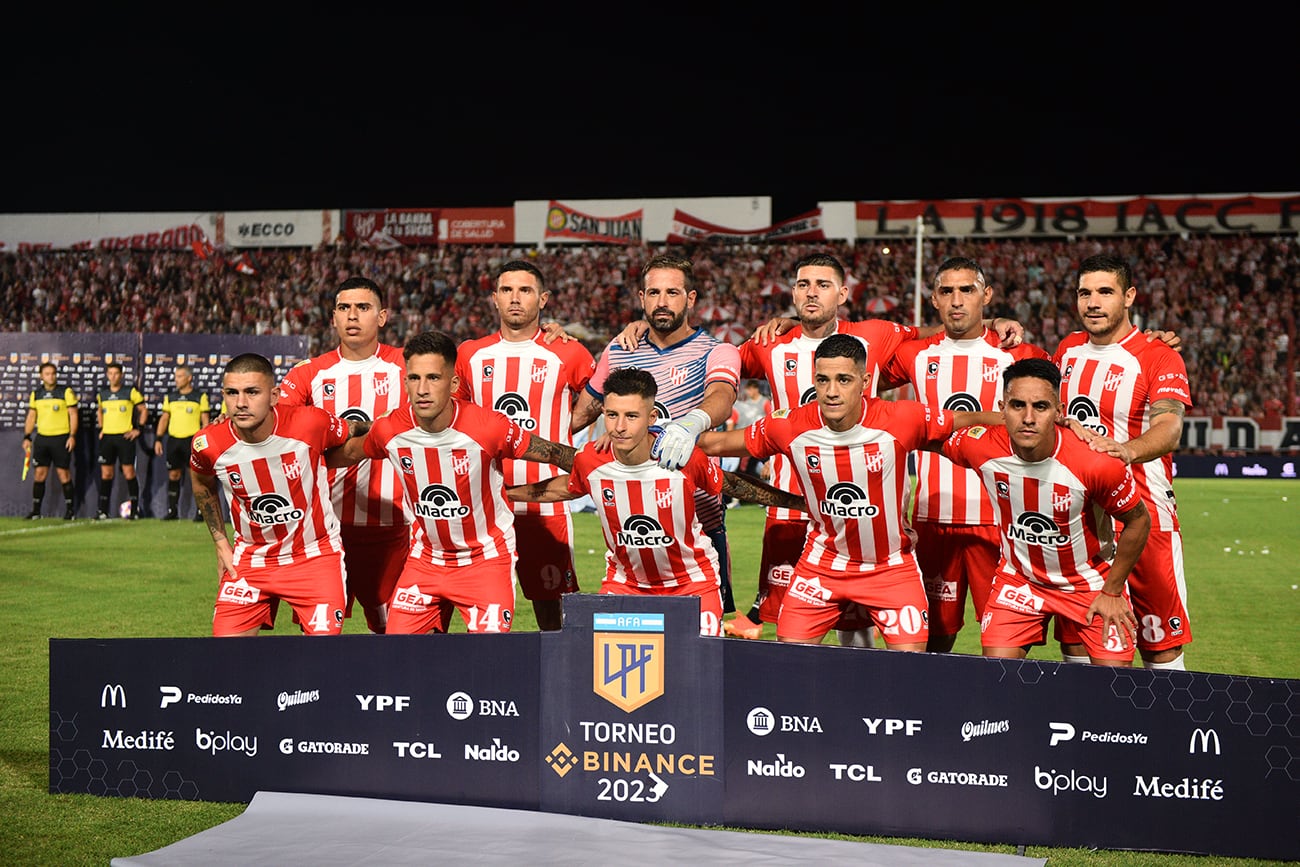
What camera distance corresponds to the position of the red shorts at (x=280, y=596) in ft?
18.9

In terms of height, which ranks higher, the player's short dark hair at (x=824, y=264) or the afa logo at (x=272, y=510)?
the player's short dark hair at (x=824, y=264)

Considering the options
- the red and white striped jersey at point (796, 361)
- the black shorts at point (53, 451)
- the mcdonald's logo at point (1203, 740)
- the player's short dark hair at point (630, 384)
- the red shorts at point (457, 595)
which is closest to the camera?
the mcdonald's logo at point (1203, 740)

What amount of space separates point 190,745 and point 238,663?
0.40 metres

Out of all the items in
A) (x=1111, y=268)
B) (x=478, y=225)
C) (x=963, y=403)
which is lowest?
(x=963, y=403)

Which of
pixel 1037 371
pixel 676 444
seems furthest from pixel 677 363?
pixel 1037 371

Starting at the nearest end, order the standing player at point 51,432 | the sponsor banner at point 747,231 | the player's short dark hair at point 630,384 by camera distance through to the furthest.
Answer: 1. the player's short dark hair at point 630,384
2. the standing player at point 51,432
3. the sponsor banner at point 747,231

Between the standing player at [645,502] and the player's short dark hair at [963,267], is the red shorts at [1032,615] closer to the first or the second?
the standing player at [645,502]

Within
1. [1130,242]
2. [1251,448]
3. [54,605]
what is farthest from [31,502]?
[1130,242]

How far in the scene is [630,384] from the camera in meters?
5.28

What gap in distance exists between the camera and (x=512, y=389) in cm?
634

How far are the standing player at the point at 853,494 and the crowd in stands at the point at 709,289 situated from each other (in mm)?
22475

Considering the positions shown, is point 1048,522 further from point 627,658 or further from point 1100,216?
point 1100,216

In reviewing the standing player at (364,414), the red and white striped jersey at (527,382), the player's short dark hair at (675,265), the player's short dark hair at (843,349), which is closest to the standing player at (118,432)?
the standing player at (364,414)

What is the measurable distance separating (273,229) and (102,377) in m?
20.1
